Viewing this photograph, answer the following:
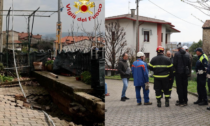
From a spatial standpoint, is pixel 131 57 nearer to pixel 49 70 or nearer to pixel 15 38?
pixel 49 70

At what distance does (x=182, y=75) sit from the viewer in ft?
6.59

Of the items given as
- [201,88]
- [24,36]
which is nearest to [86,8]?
[24,36]

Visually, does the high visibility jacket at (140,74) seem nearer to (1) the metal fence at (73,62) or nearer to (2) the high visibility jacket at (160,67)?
(2) the high visibility jacket at (160,67)

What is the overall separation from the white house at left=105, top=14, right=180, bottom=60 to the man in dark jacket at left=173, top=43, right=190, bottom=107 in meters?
0.29

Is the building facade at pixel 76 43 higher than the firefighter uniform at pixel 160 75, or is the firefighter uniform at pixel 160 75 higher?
the building facade at pixel 76 43

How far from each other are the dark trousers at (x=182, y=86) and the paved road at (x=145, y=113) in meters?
0.07

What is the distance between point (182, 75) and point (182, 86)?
9 cm

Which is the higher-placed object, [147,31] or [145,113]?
[147,31]

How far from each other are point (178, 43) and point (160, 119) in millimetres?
579

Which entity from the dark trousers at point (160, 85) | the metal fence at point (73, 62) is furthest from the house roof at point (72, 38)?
the dark trousers at point (160, 85)

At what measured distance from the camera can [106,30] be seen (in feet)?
5.27

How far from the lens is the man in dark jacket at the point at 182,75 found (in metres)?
1.90

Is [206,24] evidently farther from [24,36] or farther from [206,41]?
[24,36]

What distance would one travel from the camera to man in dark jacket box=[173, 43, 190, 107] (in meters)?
1.90
